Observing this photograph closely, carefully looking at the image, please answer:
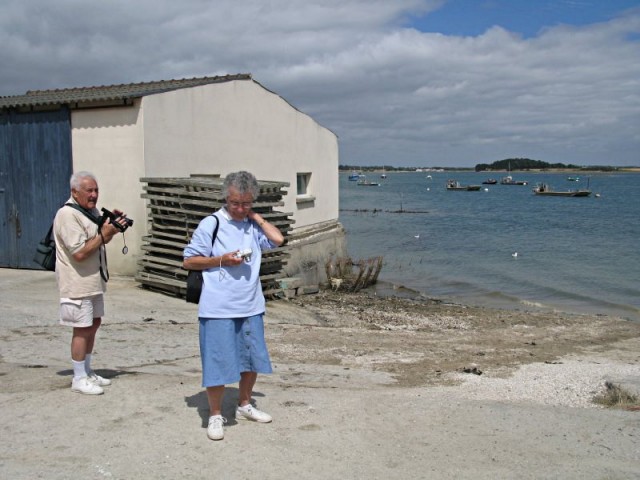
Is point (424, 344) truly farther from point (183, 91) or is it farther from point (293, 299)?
point (183, 91)

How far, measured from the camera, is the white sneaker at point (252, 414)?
16.0 ft

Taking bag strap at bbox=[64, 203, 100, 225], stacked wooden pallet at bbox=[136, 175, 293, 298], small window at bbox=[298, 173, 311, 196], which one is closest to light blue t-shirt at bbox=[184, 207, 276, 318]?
bag strap at bbox=[64, 203, 100, 225]

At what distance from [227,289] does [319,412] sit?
1.39 meters

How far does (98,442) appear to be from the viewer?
14.5ft

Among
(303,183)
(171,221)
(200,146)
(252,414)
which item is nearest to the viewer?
(252,414)

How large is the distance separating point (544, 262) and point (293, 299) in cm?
1545

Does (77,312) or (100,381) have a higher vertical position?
(77,312)

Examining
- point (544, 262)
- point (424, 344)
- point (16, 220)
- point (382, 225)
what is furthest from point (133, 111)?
point (382, 225)

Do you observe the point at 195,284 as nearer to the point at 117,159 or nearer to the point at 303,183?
the point at 117,159

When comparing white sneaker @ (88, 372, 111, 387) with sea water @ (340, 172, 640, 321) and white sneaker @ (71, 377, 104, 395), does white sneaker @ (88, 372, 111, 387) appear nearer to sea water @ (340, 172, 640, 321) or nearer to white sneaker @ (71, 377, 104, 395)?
white sneaker @ (71, 377, 104, 395)

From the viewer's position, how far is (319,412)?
203 inches

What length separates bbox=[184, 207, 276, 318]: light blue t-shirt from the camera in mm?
4535

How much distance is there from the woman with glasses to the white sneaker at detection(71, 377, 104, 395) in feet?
4.09

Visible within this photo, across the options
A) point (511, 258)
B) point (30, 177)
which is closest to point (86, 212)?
point (30, 177)
